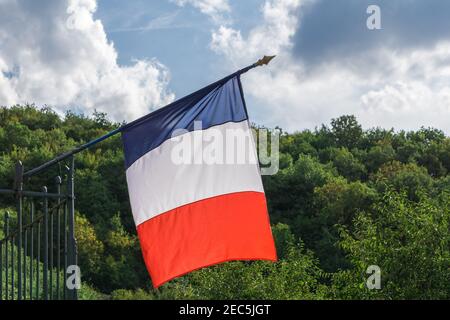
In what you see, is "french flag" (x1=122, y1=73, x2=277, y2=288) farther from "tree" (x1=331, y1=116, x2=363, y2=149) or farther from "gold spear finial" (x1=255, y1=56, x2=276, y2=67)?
"tree" (x1=331, y1=116, x2=363, y2=149)

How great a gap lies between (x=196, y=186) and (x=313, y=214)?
36902mm

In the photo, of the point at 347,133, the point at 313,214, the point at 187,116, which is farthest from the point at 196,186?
the point at 347,133

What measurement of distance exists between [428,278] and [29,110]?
140ft

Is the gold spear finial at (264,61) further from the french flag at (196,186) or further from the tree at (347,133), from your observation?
the tree at (347,133)

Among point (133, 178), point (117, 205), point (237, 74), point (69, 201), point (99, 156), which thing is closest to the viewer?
point (69, 201)

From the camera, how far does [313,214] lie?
43000 mm

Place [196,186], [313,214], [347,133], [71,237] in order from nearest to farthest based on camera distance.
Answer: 1. [71,237]
2. [196,186]
3. [313,214]
4. [347,133]

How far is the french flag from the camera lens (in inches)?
254

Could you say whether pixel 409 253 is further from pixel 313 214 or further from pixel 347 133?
pixel 347 133

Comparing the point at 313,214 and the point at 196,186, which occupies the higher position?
the point at 313,214

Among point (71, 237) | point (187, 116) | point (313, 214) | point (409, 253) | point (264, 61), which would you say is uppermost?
point (313, 214)

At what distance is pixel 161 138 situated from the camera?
6504 mm

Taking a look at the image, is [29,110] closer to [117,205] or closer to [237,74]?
[117,205]
